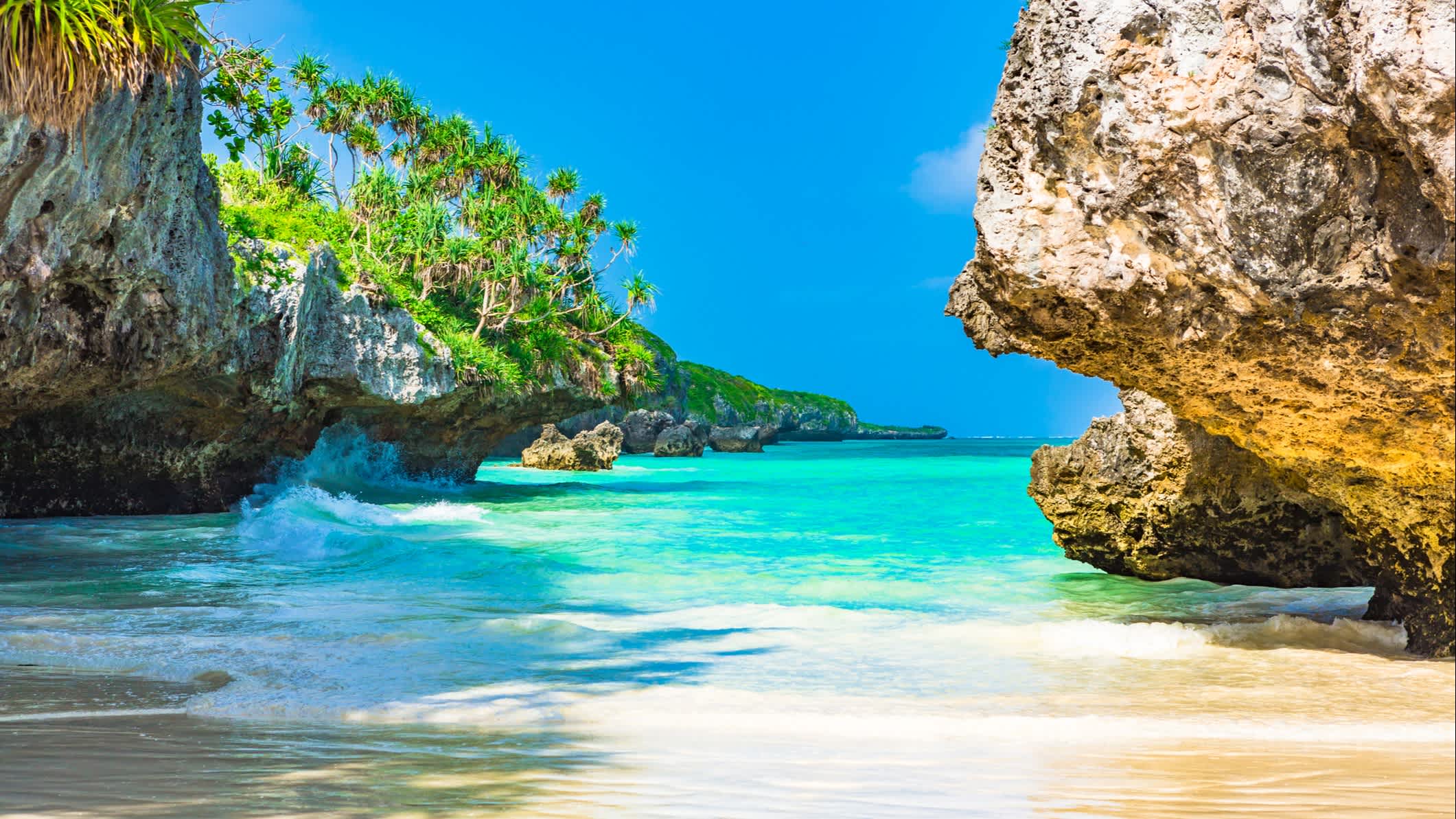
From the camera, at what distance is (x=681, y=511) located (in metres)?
21.3

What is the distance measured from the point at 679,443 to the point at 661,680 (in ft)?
163

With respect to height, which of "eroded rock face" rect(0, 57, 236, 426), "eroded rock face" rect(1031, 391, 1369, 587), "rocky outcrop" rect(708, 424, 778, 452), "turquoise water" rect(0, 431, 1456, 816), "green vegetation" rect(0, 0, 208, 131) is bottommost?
"turquoise water" rect(0, 431, 1456, 816)

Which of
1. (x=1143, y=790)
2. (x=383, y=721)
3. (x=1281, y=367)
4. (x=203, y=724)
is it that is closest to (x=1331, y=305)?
(x=1281, y=367)

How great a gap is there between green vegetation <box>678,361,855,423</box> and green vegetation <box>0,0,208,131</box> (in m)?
70.7

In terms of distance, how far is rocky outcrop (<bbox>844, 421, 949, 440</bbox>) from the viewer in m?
132

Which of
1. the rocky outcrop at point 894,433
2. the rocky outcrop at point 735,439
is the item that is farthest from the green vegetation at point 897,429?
the rocky outcrop at point 735,439

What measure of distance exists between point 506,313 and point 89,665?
73.6 feet

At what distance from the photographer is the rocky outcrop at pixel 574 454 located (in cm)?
3866

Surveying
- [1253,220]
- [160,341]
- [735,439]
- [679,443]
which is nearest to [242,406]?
[160,341]

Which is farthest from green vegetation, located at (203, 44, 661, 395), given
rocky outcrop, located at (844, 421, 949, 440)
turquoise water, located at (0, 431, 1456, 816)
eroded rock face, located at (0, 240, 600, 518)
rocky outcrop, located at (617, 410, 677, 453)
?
rocky outcrop, located at (844, 421, 949, 440)

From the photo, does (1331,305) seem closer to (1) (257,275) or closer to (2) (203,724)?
(2) (203,724)

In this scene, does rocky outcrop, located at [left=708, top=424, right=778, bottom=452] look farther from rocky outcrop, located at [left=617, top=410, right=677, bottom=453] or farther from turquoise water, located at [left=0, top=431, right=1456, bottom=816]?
turquoise water, located at [left=0, top=431, right=1456, bottom=816]

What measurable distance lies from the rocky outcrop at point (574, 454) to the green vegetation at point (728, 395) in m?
39.3

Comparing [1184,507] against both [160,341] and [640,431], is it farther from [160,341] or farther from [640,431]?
[640,431]
